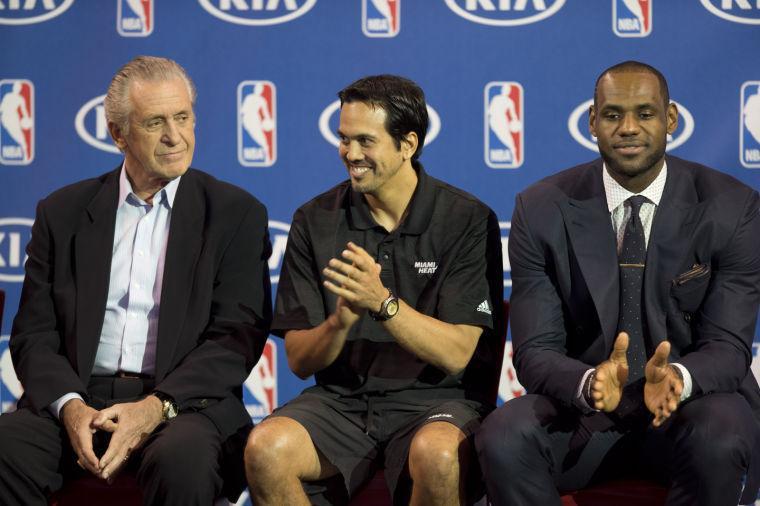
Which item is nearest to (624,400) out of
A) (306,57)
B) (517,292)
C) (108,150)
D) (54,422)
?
(517,292)

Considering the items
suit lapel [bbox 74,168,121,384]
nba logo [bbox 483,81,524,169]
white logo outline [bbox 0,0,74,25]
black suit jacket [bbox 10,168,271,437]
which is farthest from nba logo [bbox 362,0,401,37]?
suit lapel [bbox 74,168,121,384]

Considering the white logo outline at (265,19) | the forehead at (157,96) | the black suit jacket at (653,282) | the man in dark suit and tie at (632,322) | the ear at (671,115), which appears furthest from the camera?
the white logo outline at (265,19)

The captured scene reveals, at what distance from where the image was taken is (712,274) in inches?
116

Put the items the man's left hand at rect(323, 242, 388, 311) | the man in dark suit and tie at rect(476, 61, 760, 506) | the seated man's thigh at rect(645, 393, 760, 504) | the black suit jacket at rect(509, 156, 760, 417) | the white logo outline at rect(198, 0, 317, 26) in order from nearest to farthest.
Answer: the seated man's thigh at rect(645, 393, 760, 504) < the man in dark suit and tie at rect(476, 61, 760, 506) < the man's left hand at rect(323, 242, 388, 311) < the black suit jacket at rect(509, 156, 760, 417) < the white logo outline at rect(198, 0, 317, 26)

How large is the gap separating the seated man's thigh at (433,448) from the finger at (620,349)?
16.3 inches

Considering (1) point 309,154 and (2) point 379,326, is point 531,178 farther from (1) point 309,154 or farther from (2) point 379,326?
(2) point 379,326

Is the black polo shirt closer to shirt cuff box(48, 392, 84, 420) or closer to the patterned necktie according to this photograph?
the patterned necktie

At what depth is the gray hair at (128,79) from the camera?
327 centimetres

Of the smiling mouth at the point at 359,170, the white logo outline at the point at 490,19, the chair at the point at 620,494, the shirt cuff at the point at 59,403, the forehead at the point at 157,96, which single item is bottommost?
the chair at the point at 620,494

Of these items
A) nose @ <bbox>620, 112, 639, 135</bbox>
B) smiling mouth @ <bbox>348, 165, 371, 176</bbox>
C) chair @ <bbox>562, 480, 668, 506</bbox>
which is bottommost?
chair @ <bbox>562, 480, 668, 506</bbox>

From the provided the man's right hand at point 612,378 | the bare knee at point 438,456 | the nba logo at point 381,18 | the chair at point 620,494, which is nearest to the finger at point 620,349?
the man's right hand at point 612,378

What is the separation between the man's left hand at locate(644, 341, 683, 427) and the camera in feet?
8.59

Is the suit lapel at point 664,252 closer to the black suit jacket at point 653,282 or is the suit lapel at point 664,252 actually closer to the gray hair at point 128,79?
the black suit jacket at point 653,282

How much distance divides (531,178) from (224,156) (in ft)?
3.78
